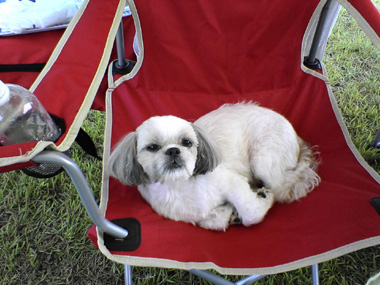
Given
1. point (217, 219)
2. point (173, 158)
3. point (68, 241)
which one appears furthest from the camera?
point (68, 241)

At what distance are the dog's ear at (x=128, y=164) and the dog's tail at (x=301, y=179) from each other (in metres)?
0.45

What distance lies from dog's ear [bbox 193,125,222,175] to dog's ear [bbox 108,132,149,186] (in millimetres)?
163

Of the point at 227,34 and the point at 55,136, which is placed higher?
the point at 227,34

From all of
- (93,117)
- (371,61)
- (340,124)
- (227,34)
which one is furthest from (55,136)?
(371,61)

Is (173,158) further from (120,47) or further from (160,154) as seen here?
(120,47)

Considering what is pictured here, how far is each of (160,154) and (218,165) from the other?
23 centimetres

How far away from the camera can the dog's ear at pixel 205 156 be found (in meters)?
1.01

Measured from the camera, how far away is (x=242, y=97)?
1.44m

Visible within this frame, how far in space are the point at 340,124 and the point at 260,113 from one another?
30cm

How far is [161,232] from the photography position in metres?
0.92

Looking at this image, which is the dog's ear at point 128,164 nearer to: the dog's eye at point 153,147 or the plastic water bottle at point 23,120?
the dog's eye at point 153,147

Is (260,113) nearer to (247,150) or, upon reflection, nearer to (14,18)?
(247,150)

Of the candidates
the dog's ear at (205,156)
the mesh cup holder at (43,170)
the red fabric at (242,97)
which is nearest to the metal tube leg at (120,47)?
the red fabric at (242,97)

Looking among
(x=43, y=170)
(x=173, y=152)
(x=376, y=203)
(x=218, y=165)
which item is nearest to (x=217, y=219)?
(x=218, y=165)
